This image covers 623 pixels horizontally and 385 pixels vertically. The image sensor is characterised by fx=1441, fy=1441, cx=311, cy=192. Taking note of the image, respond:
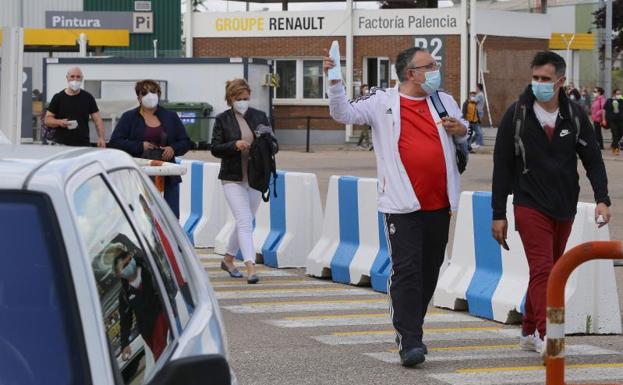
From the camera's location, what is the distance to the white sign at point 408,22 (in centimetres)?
4528

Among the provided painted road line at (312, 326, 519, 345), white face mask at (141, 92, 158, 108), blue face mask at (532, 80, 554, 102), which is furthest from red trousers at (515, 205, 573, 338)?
white face mask at (141, 92, 158, 108)

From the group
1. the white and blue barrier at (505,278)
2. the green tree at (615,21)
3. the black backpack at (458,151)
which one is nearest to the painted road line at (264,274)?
the white and blue barrier at (505,278)

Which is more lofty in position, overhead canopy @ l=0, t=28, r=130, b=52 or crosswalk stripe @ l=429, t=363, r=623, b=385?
overhead canopy @ l=0, t=28, r=130, b=52

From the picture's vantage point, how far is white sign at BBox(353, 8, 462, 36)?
45281mm

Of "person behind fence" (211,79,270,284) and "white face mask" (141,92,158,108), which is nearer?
"white face mask" (141,92,158,108)

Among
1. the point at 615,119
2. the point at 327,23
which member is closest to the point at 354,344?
the point at 615,119

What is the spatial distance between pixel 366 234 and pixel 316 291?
74 cm

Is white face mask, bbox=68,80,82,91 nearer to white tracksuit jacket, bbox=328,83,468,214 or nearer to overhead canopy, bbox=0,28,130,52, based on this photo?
white tracksuit jacket, bbox=328,83,468,214

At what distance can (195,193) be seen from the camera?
1681 cm

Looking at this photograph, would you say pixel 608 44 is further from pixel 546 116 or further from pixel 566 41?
pixel 546 116

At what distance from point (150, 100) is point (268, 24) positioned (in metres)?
36.2

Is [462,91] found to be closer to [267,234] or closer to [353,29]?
[353,29]

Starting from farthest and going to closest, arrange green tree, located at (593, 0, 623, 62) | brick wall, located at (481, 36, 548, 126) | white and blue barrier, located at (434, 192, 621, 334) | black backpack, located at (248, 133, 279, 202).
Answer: green tree, located at (593, 0, 623, 62)
brick wall, located at (481, 36, 548, 126)
black backpack, located at (248, 133, 279, 202)
white and blue barrier, located at (434, 192, 621, 334)

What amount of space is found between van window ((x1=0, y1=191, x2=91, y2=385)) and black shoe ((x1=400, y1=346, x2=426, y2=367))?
17.0 feet
